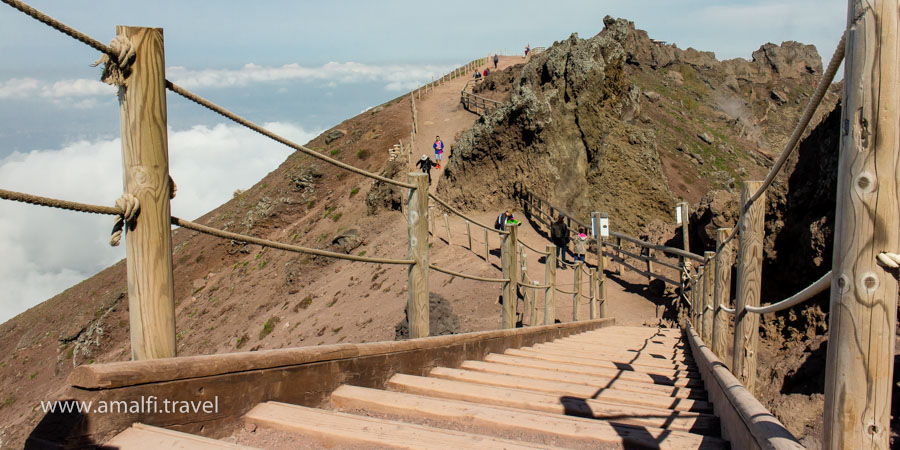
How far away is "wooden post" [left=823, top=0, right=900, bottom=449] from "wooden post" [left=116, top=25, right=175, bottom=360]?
198 cm

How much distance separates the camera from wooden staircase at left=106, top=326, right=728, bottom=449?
85.3 inches

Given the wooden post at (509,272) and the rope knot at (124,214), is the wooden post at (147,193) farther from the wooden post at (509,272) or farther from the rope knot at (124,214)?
the wooden post at (509,272)

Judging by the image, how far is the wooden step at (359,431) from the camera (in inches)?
83.0

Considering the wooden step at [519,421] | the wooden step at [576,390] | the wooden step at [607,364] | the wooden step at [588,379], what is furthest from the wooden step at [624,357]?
the wooden step at [519,421]

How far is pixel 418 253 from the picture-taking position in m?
4.05

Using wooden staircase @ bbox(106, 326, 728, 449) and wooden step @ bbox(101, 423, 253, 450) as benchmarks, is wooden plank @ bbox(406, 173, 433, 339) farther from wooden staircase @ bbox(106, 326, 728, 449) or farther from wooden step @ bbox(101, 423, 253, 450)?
wooden step @ bbox(101, 423, 253, 450)

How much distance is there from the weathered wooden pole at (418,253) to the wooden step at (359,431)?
5.54ft

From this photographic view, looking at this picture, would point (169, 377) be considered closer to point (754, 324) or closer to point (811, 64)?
point (754, 324)

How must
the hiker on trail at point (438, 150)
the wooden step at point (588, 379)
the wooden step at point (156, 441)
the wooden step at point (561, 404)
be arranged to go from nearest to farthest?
the wooden step at point (156, 441) → the wooden step at point (561, 404) → the wooden step at point (588, 379) → the hiker on trail at point (438, 150)

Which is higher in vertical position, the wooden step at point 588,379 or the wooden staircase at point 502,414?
the wooden staircase at point 502,414

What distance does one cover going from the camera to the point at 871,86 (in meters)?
1.50

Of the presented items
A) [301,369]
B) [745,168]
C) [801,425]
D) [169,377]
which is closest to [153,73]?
[169,377]

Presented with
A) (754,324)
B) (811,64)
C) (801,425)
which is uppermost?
(811,64)

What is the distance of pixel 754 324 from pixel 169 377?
3102 mm
